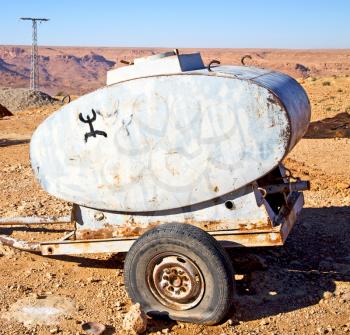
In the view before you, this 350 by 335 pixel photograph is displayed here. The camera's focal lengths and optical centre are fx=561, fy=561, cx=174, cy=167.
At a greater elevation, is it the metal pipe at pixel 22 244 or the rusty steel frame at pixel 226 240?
the rusty steel frame at pixel 226 240

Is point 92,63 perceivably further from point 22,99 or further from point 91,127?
point 91,127

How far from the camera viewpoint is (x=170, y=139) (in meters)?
4.33

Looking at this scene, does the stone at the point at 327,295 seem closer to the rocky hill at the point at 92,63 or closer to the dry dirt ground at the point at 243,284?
the dry dirt ground at the point at 243,284

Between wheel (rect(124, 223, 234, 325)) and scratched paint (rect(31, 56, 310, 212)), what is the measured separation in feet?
1.36

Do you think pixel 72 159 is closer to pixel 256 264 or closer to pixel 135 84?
pixel 135 84

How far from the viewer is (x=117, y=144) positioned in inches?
176

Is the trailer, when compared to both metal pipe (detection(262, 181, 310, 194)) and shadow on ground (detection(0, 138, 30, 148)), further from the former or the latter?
shadow on ground (detection(0, 138, 30, 148))

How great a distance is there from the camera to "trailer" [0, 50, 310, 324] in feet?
13.5

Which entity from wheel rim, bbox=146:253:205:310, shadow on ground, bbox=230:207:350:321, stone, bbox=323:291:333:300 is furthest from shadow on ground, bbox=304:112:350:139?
wheel rim, bbox=146:253:205:310

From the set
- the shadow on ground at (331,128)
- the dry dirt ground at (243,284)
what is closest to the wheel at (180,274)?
the dry dirt ground at (243,284)

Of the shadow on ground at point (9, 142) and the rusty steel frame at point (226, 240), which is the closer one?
the rusty steel frame at point (226, 240)

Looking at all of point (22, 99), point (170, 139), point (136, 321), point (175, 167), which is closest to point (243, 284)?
point (136, 321)

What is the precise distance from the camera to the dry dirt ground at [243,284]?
4336mm

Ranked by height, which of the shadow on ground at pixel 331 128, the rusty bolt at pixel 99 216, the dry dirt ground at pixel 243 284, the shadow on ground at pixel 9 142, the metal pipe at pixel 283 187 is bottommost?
the shadow on ground at pixel 9 142
